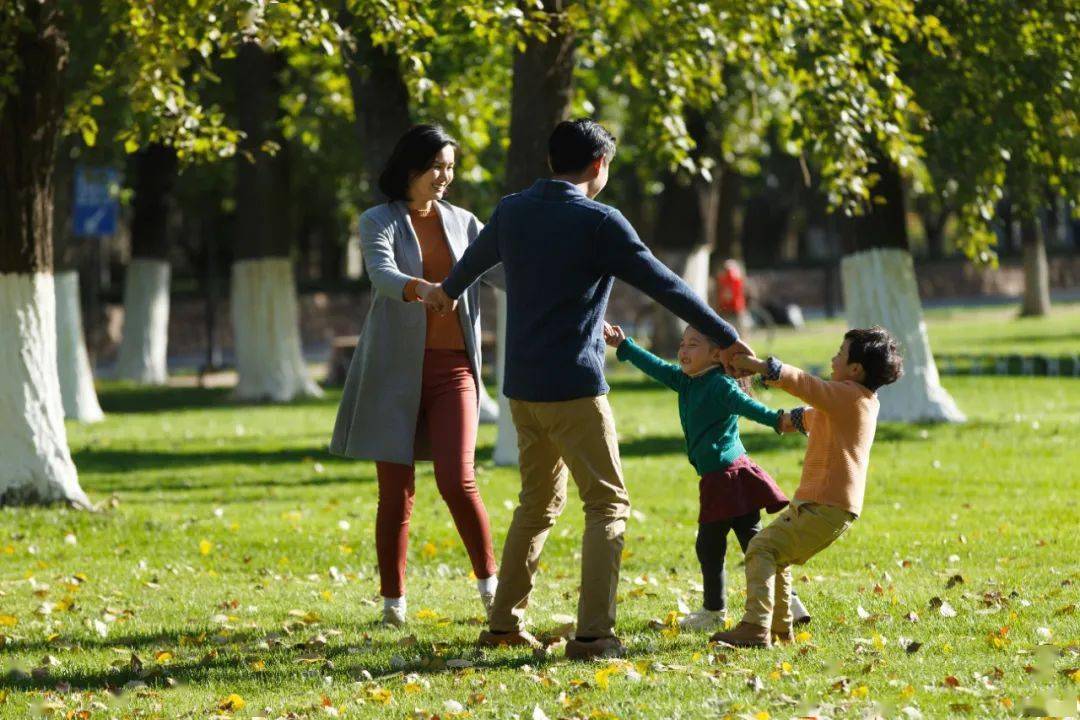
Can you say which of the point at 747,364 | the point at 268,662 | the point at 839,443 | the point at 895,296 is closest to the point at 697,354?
the point at 747,364

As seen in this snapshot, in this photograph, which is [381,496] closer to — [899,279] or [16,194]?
[16,194]

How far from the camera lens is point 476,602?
8.27 m

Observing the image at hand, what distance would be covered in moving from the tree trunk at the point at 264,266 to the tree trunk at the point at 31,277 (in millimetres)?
9797

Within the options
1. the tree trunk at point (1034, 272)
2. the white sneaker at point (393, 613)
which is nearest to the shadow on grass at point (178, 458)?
the white sneaker at point (393, 613)

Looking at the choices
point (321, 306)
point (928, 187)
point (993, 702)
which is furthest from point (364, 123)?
point (321, 306)

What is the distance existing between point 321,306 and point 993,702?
35.5m

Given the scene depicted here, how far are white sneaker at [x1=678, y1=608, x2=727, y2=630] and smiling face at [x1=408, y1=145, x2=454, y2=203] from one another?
6.16 feet

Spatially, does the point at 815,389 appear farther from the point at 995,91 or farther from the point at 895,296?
the point at 895,296

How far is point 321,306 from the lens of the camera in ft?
133

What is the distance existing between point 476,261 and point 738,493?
1.32 meters

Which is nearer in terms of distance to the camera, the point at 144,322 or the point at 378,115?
the point at 378,115

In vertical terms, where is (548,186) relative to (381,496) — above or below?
above

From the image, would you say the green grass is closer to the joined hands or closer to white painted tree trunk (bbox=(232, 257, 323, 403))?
the joined hands

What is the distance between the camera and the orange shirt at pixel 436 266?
285 inches
